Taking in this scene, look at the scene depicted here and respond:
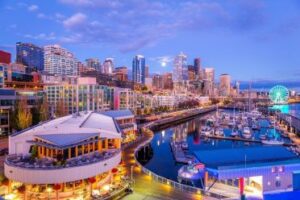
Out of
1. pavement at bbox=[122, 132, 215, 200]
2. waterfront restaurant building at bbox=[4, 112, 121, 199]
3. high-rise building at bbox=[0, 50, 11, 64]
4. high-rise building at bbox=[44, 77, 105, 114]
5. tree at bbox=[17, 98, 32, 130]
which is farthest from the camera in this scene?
high-rise building at bbox=[0, 50, 11, 64]

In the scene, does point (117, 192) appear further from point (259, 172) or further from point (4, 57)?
point (4, 57)

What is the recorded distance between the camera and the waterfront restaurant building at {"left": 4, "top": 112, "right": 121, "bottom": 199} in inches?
800

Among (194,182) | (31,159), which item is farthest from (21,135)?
(194,182)

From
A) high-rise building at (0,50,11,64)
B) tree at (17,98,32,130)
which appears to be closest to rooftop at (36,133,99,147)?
tree at (17,98,32,130)

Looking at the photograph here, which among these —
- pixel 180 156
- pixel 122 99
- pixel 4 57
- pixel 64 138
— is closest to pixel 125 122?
pixel 180 156

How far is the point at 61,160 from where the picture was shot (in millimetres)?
21234

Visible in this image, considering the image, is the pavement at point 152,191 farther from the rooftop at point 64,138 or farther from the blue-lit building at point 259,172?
the rooftop at point 64,138

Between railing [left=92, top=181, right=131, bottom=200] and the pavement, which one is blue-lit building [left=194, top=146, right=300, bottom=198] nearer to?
the pavement

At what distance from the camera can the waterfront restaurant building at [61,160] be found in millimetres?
20328

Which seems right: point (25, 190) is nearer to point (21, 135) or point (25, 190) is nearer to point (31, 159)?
point (31, 159)

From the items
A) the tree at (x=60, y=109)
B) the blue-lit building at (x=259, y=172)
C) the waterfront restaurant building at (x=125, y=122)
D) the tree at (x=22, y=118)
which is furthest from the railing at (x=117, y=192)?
the tree at (x=60, y=109)

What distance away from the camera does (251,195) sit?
20.2 metres

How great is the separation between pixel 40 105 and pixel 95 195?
146ft

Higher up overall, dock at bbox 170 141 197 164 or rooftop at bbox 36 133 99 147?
rooftop at bbox 36 133 99 147
